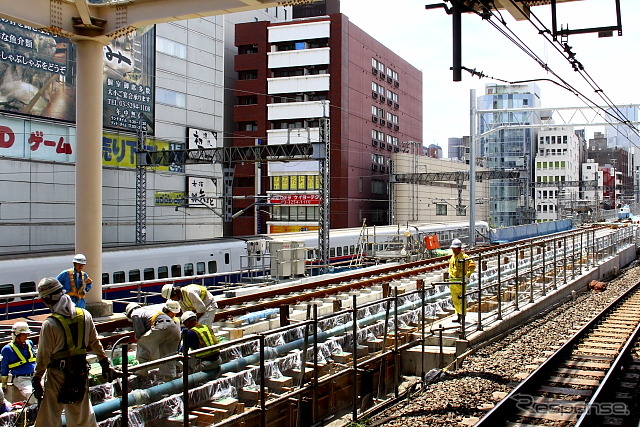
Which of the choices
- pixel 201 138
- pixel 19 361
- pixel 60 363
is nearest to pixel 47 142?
pixel 201 138

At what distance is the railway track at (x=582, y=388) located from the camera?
25.4ft

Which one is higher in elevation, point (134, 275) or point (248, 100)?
point (248, 100)

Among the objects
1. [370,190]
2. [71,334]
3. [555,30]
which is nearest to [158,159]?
[555,30]

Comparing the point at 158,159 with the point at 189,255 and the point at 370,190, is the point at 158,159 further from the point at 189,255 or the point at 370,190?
the point at 370,190

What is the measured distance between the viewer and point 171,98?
3719cm

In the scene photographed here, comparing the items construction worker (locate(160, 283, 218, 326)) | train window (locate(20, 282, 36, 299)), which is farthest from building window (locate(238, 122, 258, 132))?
construction worker (locate(160, 283, 218, 326))

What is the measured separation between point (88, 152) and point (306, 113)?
4294cm

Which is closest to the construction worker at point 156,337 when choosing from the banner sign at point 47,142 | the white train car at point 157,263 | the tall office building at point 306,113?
the white train car at point 157,263

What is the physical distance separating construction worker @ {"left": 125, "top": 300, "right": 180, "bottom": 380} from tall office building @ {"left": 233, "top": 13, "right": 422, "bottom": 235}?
4545cm

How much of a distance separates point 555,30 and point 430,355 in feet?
19.6

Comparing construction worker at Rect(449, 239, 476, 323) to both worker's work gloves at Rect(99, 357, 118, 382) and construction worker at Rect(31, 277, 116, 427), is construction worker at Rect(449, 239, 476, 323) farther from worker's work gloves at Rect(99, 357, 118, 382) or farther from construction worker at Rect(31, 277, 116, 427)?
construction worker at Rect(31, 277, 116, 427)

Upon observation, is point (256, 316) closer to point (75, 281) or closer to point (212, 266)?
point (75, 281)

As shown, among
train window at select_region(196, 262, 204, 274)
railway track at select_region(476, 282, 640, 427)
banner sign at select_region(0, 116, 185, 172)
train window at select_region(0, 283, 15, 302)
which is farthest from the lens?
banner sign at select_region(0, 116, 185, 172)

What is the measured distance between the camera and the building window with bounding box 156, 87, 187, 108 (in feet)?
119
